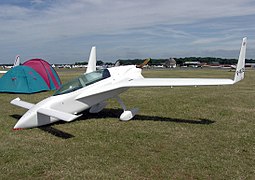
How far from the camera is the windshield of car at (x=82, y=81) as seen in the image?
9125 mm

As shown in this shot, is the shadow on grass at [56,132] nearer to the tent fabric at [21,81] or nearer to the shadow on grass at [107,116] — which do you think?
the shadow on grass at [107,116]

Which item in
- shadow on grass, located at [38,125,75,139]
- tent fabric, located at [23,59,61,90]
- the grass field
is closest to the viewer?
the grass field

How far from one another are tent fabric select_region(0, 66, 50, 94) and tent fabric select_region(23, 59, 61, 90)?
647 mm

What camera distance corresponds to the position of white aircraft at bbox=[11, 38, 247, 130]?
8344mm

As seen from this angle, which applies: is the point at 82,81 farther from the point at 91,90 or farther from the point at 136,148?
the point at 136,148

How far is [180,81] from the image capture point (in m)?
8.91

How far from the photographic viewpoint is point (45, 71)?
1891 cm

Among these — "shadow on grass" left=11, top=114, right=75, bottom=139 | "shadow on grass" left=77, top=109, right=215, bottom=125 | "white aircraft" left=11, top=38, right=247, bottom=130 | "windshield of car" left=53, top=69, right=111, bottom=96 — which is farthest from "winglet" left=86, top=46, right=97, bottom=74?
"shadow on grass" left=11, top=114, right=75, bottom=139

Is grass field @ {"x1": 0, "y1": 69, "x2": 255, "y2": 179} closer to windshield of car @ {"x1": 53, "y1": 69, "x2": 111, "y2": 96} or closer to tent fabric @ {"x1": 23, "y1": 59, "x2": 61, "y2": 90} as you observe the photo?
windshield of car @ {"x1": 53, "y1": 69, "x2": 111, "y2": 96}

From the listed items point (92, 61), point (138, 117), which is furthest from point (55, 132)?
point (92, 61)

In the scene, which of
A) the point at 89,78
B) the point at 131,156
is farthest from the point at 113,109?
the point at 131,156

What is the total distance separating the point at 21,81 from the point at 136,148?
13462 mm

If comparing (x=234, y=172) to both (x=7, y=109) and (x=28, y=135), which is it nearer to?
(x=28, y=135)

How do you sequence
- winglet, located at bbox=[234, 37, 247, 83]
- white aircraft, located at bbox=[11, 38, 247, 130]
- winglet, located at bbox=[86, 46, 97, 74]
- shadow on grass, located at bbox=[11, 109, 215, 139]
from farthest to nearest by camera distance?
winglet, located at bbox=[86, 46, 97, 74] < winglet, located at bbox=[234, 37, 247, 83] < white aircraft, located at bbox=[11, 38, 247, 130] < shadow on grass, located at bbox=[11, 109, 215, 139]
